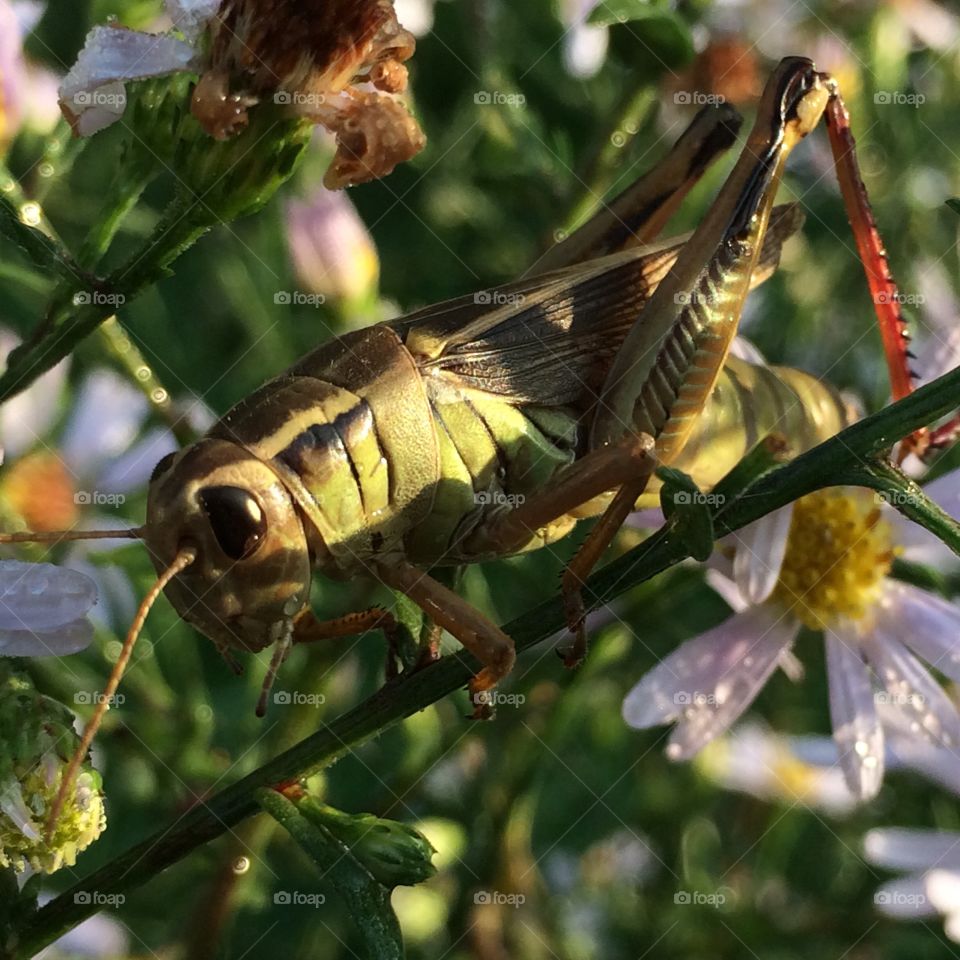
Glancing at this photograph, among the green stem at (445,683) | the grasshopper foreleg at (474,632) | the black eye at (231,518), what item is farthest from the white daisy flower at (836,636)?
the black eye at (231,518)

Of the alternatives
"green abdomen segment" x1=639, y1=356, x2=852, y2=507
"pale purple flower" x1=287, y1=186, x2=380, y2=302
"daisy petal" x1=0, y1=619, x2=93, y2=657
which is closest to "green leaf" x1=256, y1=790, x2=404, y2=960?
"daisy petal" x1=0, y1=619, x2=93, y2=657

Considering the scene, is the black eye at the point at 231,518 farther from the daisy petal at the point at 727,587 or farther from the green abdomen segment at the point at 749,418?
the daisy petal at the point at 727,587

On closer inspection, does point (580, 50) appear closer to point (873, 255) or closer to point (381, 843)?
point (873, 255)

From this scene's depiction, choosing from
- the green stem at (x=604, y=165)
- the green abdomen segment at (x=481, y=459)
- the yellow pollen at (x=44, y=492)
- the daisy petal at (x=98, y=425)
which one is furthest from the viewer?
the daisy petal at (x=98, y=425)

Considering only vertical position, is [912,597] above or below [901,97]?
below

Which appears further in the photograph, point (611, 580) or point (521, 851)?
point (521, 851)

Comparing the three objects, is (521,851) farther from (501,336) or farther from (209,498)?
(209,498)

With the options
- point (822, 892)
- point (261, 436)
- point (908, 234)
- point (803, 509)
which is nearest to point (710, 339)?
point (803, 509)

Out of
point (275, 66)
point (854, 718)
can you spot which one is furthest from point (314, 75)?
point (854, 718)

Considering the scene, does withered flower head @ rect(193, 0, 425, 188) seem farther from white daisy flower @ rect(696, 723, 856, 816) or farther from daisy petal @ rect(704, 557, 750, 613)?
white daisy flower @ rect(696, 723, 856, 816)
